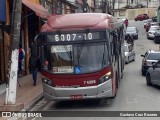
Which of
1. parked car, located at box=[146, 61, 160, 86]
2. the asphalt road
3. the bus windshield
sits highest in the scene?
the bus windshield

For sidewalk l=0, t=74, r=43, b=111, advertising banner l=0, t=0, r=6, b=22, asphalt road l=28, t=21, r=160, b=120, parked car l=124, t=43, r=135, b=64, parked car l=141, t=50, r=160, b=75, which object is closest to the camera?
asphalt road l=28, t=21, r=160, b=120

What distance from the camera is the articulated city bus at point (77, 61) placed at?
569 inches

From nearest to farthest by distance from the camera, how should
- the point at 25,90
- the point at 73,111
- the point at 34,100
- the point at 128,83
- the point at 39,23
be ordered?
1. the point at 73,111
2. the point at 34,100
3. the point at 25,90
4. the point at 128,83
5. the point at 39,23

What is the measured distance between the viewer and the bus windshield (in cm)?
1458

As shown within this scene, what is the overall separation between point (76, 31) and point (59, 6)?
25364 millimetres

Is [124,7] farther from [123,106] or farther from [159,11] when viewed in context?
[123,106]

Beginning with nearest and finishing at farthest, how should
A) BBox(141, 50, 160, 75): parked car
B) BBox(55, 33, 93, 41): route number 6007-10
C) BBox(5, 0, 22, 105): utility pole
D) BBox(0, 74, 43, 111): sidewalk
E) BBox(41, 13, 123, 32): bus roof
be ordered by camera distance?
1. BBox(5, 0, 22, 105): utility pole
2. BBox(55, 33, 93, 41): route number 6007-10
3. BBox(41, 13, 123, 32): bus roof
4. BBox(0, 74, 43, 111): sidewalk
5. BBox(141, 50, 160, 75): parked car

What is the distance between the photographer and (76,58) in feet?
47.9

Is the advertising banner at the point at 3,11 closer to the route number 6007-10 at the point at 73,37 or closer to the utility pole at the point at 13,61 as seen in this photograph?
the utility pole at the point at 13,61

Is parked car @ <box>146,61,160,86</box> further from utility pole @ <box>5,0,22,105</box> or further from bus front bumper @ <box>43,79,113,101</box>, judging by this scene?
utility pole @ <box>5,0,22,105</box>

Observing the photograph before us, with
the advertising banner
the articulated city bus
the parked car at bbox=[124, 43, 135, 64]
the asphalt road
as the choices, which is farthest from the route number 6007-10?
the parked car at bbox=[124, 43, 135, 64]

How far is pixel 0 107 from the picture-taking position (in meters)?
13.6

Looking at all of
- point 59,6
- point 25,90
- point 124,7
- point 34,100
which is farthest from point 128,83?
point 124,7

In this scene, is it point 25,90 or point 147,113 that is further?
point 25,90
